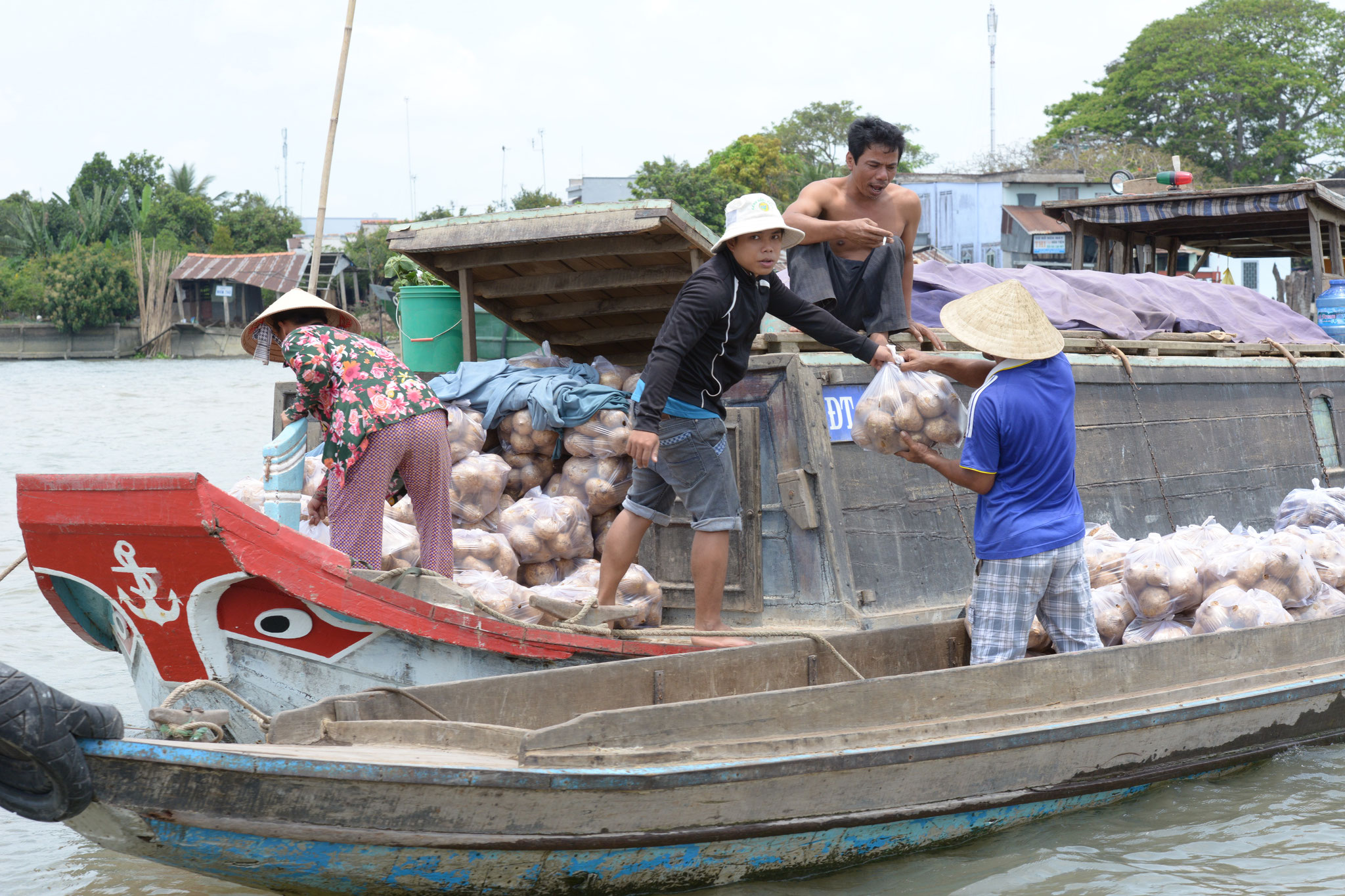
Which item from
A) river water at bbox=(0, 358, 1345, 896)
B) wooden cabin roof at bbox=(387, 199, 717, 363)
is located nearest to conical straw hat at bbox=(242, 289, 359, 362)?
wooden cabin roof at bbox=(387, 199, 717, 363)

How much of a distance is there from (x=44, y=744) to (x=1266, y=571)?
180 inches

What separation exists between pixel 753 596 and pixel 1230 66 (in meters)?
42.3

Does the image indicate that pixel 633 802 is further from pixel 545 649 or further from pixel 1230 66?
pixel 1230 66

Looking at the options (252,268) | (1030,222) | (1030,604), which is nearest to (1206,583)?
(1030,604)

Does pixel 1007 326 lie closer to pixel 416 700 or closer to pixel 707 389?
pixel 707 389

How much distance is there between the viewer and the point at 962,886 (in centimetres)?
393

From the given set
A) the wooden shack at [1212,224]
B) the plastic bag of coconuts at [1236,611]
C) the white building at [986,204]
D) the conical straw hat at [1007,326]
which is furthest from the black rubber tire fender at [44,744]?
the white building at [986,204]

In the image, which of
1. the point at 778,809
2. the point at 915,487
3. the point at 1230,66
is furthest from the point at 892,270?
the point at 1230,66

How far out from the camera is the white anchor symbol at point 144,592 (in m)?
3.86

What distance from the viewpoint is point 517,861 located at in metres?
3.31

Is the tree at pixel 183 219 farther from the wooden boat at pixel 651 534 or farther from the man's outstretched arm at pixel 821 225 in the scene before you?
the man's outstretched arm at pixel 821 225

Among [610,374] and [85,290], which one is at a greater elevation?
[85,290]

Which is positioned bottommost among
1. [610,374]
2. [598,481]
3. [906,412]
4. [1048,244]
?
[598,481]

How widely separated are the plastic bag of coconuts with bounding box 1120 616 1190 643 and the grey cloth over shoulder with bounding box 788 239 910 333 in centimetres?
161
